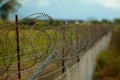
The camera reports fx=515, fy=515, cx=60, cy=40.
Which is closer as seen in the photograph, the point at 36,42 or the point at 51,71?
the point at 36,42

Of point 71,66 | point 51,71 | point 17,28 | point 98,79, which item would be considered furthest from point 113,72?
point 17,28

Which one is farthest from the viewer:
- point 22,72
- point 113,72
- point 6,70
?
point 113,72

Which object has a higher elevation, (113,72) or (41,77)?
(41,77)

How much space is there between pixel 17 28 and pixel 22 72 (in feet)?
1.96

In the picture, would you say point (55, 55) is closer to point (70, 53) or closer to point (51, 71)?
point (51, 71)

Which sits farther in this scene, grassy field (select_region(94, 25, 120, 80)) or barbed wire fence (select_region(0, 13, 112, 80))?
grassy field (select_region(94, 25, 120, 80))

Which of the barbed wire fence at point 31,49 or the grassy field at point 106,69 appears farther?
the grassy field at point 106,69

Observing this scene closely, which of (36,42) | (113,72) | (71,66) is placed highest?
(36,42)

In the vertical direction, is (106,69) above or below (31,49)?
below

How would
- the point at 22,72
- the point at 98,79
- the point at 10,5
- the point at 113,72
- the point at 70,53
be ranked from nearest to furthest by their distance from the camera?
the point at 22,72, the point at 70,53, the point at 98,79, the point at 113,72, the point at 10,5

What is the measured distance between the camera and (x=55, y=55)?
27.2 ft

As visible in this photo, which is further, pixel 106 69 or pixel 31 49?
pixel 106 69

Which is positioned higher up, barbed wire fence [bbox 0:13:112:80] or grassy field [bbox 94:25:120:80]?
barbed wire fence [bbox 0:13:112:80]

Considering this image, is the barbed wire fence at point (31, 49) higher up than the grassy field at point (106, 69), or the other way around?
the barbed wire fence at point (31, 49)
